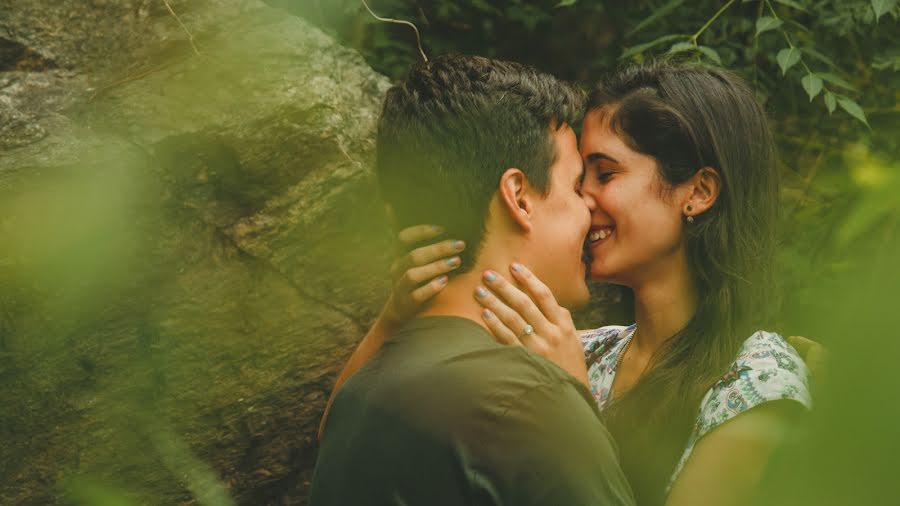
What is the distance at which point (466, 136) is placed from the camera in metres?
1.80

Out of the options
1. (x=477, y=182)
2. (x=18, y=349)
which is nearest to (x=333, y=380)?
(x=18, y=349)

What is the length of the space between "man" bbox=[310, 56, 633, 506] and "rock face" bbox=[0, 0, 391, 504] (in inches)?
33.6

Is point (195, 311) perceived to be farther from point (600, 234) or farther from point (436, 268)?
point (600, 234)

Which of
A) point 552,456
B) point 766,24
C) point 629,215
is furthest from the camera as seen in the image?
point 766,24

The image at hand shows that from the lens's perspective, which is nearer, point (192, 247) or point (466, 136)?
point (466, 136)

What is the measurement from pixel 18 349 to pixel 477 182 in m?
1.55

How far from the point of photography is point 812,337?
331 millimetres

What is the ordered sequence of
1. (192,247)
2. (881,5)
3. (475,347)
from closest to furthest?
(475,347) < (192,247) < (881,5)

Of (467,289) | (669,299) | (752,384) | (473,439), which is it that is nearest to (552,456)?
(473,439)

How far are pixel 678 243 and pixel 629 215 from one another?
0.22 meters

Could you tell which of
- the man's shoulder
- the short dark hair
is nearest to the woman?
the short dark hair

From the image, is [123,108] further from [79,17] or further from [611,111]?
[611,111]

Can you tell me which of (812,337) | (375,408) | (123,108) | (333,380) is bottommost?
(333,380)

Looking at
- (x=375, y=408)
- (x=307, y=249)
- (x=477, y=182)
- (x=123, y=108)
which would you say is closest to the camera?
(x=375, y=408)
